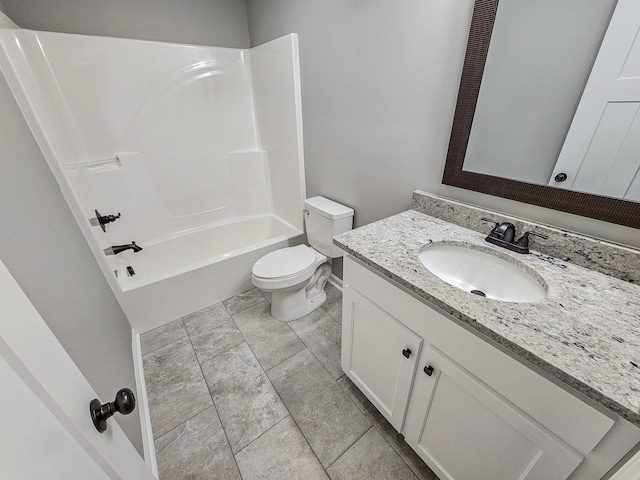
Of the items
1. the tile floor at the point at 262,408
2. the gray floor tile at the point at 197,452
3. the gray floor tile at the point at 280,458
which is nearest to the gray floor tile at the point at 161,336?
the tile floor at the point at 262,408

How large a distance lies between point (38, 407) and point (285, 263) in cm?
148

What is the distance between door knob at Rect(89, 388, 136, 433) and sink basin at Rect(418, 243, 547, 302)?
37.5 inches

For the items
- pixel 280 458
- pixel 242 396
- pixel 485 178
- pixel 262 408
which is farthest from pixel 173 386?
Result: pixel 485 178

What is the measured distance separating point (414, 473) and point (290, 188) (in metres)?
1.98

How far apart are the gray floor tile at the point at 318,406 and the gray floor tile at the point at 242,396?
7 centimetres

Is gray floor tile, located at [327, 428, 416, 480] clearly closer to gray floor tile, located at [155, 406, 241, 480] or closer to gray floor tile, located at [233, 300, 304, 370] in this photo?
gray floor tile, located at [155, 406, 241, 480]

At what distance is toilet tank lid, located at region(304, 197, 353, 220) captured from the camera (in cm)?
177

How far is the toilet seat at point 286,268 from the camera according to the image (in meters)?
1.69

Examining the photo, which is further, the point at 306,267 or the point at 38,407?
the point at 306,267

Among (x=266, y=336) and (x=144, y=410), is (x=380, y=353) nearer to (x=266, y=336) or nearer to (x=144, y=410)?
(x=266, y=336)

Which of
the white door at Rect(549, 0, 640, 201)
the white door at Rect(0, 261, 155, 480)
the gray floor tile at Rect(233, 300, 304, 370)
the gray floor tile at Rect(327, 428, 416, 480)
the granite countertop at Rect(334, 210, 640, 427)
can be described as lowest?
the gray floor tile at Rect(327, 428, 416, 480)

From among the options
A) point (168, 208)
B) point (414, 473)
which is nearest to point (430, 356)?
point (414, 473)

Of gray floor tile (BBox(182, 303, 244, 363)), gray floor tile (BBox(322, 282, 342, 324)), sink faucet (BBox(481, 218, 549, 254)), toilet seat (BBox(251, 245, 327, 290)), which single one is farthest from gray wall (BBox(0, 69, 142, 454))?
sink faucet (BBox(481, 218, 549, 254))

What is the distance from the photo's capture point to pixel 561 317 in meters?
0.69
